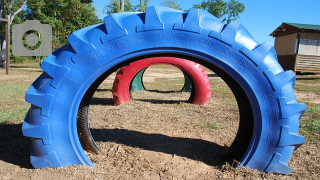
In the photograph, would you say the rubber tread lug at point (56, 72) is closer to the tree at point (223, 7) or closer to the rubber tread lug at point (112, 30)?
the rubber tread lug at point (112, 30)

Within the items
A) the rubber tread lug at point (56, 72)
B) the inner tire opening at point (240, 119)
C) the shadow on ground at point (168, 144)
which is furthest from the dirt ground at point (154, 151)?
the rubber tread lug at point (56, 72)

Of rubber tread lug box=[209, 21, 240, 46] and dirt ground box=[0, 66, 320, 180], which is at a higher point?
rubber tread lug box=[209, 21, 240, 46]

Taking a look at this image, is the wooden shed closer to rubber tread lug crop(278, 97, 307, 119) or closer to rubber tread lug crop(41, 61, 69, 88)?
rubber tread lug crop(278, 97, 307, 119)

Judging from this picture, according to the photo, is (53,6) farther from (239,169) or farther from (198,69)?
(239,169)

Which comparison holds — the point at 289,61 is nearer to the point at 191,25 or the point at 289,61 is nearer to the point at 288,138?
the point at 288,138

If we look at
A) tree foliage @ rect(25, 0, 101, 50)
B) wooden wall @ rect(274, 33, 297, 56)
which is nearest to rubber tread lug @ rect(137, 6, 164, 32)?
wooden wall @ rect(274, 33, 297, 56)

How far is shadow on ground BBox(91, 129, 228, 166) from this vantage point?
10.7ft

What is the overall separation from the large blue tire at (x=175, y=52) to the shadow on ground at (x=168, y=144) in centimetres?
86

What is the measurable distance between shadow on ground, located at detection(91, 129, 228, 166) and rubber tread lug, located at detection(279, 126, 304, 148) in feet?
2.62

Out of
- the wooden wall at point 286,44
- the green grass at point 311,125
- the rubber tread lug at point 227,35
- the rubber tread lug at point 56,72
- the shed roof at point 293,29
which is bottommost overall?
the green grass at point 311,125

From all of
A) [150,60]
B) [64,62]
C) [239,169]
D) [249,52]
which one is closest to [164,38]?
[249,52]

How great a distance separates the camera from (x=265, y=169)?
2.57 metres

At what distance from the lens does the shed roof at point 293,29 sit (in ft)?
61.4

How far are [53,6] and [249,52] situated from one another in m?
30.1
